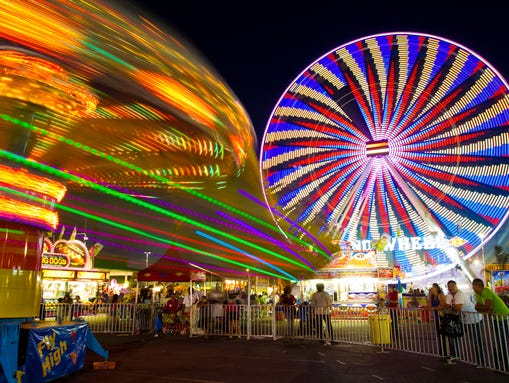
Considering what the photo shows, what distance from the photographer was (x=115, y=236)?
33.1 metres

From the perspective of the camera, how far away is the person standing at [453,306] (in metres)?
8.14

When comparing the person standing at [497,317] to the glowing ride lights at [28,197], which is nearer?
the glowing ride lights at [28,197]

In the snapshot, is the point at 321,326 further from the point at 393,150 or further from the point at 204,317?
the point at 393,150

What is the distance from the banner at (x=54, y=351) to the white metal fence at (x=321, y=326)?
278 centimetres

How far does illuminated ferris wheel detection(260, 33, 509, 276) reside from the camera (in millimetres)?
18188

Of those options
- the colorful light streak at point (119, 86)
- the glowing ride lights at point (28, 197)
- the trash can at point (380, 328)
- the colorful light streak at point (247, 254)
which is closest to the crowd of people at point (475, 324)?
the trash can at point (380, 328)

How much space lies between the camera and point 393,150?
67.9 ft

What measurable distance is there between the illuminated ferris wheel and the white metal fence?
5.97m

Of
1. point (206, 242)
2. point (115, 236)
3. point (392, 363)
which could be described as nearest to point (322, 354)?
point (392, 363)

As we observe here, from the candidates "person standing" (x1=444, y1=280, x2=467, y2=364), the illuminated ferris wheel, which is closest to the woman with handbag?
"person standing" (x1=444, y1=280, x2=467, y2=364)

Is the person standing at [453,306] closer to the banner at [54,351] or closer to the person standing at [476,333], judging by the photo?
the person standing at [476,333]

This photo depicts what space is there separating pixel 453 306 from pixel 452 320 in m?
0.30

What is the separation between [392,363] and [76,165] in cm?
677

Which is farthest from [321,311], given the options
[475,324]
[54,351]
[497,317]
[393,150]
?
[393,150]
